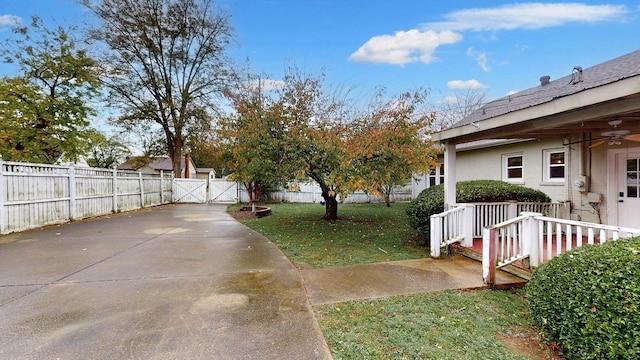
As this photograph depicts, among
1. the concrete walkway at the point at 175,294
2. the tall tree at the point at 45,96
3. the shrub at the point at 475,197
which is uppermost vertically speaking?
the tall tree at the point at 45,96

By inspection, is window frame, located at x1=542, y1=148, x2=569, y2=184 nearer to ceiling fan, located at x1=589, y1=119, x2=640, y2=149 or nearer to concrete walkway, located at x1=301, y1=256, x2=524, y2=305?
ceiling fan, located at x1=589, y1=119, x2=640, y2=149

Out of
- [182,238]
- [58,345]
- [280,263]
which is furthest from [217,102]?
[58,345]

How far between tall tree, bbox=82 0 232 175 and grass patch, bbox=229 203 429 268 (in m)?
13.4

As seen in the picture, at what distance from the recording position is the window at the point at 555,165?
7296 mm

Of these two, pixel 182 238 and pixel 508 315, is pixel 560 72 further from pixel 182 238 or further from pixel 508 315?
pixel 182 238

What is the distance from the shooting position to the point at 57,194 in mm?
9352

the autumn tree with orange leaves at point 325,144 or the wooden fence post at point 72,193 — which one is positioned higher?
the autumn tree with orange leaves at point 325,144

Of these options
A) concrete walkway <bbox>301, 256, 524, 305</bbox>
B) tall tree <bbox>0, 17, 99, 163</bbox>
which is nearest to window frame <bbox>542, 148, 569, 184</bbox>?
concrete walkway <bbox>301, 256, 524, 305</bbox>

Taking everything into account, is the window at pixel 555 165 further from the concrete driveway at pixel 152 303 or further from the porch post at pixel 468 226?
the concrete driveway at pixel 152 303

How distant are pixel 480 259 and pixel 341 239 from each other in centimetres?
320

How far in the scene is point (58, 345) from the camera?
8.75ft

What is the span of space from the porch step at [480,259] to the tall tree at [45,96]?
50.7 ft

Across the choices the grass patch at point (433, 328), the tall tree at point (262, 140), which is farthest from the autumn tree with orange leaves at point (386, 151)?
the grass patch at point (433, 328)

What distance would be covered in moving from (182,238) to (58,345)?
4919mm
